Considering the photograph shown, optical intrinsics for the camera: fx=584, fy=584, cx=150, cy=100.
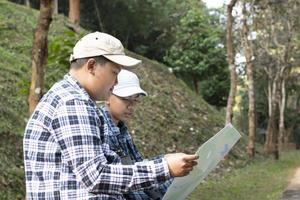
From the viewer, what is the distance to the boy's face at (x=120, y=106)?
3.52 m

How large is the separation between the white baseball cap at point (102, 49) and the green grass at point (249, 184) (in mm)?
7112

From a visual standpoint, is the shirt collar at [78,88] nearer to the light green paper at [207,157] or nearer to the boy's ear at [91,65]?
the boy's ear at [91,65]

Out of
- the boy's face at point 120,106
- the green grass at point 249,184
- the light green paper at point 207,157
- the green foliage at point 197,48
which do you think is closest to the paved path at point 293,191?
the green grass at point 249,184

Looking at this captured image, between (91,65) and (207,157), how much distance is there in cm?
71

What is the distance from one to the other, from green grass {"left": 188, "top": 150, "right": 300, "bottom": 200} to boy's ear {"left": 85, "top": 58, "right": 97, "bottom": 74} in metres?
7.14

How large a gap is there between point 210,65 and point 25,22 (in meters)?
9.18

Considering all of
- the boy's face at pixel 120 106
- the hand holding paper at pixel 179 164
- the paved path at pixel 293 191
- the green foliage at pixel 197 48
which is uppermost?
the green foliage at pixel 197 48

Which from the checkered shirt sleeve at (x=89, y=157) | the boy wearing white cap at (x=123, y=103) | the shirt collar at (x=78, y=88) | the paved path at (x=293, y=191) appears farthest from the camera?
the paved path at (x=293, y=191)

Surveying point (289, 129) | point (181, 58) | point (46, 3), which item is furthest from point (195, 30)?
point (46, 3)

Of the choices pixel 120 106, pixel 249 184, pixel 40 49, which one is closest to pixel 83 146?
pixel 120 106

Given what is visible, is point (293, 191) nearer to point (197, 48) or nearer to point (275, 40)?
point (197, 48)

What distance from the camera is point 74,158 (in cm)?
229

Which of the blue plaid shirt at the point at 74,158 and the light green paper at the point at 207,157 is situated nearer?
the blue plaid shirt at the point at 74,158

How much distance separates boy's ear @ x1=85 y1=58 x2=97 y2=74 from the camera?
8.01 feet
